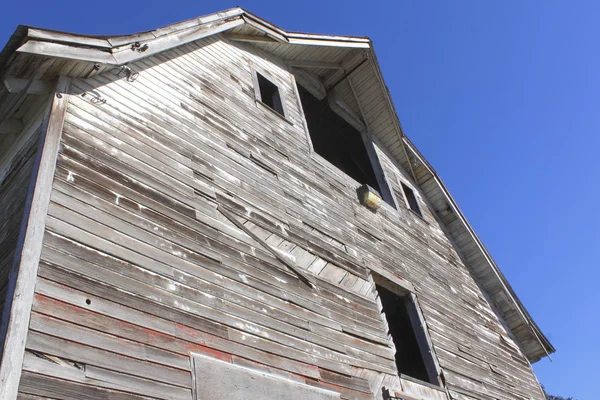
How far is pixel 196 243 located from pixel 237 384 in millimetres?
1352

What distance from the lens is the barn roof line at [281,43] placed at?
470 centimetres

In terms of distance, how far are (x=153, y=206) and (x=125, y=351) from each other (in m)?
1.53

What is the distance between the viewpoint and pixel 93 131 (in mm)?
4871

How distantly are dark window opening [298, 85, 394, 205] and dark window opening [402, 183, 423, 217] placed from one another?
868mm

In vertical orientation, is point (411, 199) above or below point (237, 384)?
above

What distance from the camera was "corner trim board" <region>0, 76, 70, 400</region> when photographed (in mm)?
3035

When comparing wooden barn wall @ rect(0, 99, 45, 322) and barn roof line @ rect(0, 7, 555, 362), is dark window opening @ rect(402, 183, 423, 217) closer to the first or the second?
barn roof line @ rect(0, 7, 555, 362)

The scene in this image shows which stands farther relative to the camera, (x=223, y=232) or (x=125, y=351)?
(x=223, y=232)

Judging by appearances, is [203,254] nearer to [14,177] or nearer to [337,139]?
[14,177]

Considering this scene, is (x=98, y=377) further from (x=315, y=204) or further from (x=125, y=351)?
(x=315, y=204)

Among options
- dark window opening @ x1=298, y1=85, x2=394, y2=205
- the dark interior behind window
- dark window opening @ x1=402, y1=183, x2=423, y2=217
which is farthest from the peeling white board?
dark window opening @ x1=402, y1=183, x2=423, y2=217

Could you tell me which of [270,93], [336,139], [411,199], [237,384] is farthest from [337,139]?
[237,384]

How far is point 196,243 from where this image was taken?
192 inches

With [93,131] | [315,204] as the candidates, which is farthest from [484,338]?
[93,131]
